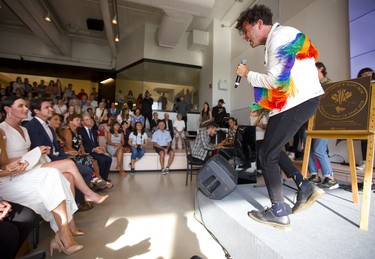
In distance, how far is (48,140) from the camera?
199cm

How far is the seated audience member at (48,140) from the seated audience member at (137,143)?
223 centimetres

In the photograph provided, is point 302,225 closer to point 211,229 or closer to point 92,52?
point 211,229

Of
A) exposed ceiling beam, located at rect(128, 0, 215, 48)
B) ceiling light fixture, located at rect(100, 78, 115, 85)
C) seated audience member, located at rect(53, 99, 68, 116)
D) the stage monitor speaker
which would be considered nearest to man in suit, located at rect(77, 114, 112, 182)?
the stage monitor speaker

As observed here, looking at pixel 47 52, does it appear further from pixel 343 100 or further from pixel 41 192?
pixel 343 100

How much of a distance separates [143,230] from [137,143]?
3051 mm

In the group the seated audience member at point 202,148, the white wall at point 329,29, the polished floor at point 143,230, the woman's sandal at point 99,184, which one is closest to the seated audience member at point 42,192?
the polished floor at point 143,230

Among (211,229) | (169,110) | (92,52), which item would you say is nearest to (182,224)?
(211,229)

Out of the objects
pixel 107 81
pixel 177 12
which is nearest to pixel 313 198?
pixel 177 12

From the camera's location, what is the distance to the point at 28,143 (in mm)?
1695

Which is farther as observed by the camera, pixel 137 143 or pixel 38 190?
pixel 137 143

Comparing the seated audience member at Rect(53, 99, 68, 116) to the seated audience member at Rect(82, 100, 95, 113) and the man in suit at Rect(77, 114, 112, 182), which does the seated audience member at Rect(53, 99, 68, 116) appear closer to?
the seated audience member at Rect(82, 100, 95, 113)

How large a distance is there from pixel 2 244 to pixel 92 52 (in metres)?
9.34

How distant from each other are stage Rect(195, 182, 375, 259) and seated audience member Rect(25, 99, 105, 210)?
1228 millimetres

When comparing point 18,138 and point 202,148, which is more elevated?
point 18,138
